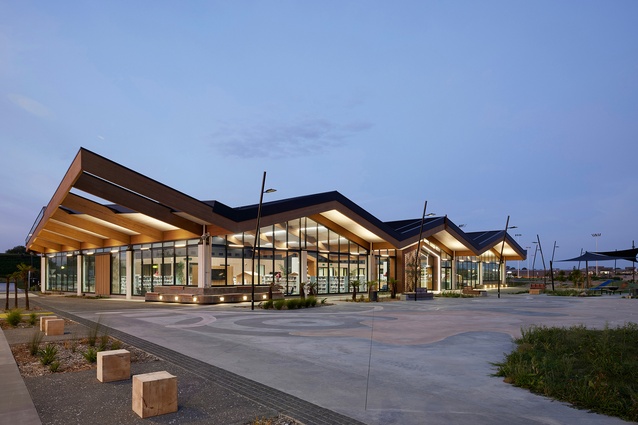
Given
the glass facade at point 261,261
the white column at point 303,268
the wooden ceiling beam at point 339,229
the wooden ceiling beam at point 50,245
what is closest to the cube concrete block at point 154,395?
the glass facade at point 261,261

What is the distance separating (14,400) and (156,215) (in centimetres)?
2149

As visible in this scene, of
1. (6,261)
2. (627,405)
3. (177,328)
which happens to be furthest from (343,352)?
(6,261)

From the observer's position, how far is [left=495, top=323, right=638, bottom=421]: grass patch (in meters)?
7.62

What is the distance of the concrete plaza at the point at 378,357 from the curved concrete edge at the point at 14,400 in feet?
12.3

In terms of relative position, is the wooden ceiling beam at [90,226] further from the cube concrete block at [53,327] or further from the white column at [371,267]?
the cube concrete block at [53,327]

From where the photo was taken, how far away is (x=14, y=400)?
7746 mm

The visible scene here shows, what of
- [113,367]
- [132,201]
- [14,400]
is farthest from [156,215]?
[14,400]

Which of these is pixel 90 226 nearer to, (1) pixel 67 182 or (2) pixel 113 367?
(1) pixel 67 182

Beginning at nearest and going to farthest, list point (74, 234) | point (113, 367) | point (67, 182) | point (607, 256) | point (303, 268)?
point (113, 367)
point (67, 182)
point (303, 268)
point (74, 234)
point (607, 256)

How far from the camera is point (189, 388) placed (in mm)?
8617

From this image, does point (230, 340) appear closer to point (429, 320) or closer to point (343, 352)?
point (343, 352)

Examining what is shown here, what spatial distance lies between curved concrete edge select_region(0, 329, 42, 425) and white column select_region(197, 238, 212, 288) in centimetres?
2008

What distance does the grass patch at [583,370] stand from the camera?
7617 millimetres

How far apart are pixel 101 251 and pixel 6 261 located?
1556 inches
